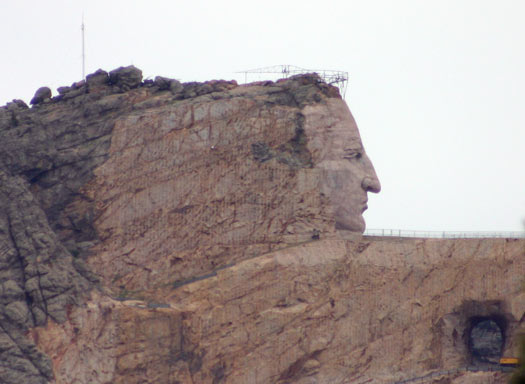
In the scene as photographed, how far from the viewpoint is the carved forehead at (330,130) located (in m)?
42.9

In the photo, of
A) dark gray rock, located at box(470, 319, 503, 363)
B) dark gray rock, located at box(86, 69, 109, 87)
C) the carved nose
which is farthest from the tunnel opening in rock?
dark gray rock, located at box(86, 69, 109, 87)

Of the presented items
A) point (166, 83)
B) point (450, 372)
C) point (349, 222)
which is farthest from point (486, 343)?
point (166, 83)

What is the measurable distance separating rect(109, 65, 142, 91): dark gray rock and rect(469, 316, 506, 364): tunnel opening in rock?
1630 cm

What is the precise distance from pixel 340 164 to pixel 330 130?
4.70ft

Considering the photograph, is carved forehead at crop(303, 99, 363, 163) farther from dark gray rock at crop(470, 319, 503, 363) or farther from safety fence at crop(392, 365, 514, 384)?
dark gray rock at crop(470, 319, 503, 363)

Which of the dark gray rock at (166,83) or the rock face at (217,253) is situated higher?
the dark gray rock at (166,83)

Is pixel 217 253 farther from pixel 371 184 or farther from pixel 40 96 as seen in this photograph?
pixel 40 96

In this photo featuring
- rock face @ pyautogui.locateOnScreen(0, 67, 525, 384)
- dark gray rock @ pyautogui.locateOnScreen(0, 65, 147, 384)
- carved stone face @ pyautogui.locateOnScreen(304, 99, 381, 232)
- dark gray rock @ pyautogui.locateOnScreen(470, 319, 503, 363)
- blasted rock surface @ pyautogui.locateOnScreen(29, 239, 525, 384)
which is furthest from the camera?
dark gray rock @ pyautogui.locateOnScreen(470, 319, 503, 363)

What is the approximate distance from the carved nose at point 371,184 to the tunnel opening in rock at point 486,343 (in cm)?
649

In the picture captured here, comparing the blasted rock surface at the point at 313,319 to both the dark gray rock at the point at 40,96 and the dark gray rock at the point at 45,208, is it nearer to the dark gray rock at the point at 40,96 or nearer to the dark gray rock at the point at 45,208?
the dark gray rock at the point at 45,208

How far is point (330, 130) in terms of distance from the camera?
43438 millimetres

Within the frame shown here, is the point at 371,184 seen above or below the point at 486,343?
above

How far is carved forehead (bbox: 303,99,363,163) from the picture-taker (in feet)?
141

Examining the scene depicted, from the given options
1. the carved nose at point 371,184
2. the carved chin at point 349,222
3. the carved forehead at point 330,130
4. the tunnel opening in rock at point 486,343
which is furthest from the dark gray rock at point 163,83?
the tunnel opening in rock at point 486,343
